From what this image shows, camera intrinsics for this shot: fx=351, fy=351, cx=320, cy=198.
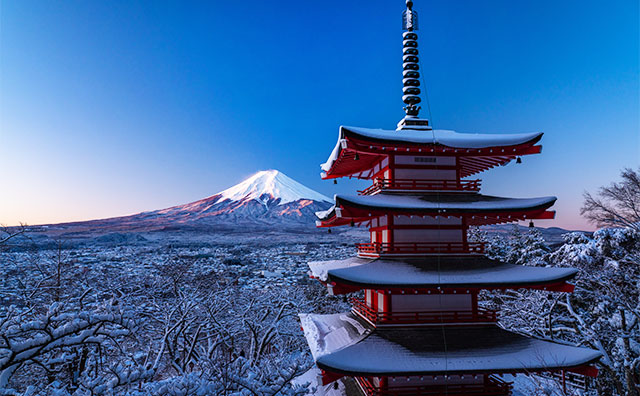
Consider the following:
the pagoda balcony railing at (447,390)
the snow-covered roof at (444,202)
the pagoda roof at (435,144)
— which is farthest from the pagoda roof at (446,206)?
the pagoda balcony railing at (447,390)

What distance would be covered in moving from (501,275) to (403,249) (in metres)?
2.79

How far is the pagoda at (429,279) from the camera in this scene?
9023 mm

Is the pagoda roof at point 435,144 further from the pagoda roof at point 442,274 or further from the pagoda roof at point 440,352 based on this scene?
the pagoda roof at point 440,352

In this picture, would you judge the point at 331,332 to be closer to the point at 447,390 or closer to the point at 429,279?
the point at 447,390

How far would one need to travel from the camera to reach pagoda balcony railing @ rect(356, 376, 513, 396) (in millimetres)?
→ 9688

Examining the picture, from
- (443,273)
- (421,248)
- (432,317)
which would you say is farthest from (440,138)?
(432,317)

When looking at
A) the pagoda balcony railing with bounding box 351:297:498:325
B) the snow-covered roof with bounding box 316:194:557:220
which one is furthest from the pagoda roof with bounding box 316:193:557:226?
the pagoda balcony railing with bounding box 351:297:498:325

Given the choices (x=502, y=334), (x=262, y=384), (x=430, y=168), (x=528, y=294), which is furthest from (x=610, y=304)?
(x=262, y=384)

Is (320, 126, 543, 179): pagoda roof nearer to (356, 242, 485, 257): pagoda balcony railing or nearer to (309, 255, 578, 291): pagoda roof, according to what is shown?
(356, 242, 485, 257): pagoda balcony railing

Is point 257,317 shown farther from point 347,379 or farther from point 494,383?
point 494,383

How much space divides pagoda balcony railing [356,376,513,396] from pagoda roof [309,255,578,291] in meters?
2.90

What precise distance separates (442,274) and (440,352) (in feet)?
6.71

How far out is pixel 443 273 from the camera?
995 cm

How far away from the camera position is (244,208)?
483 ft
